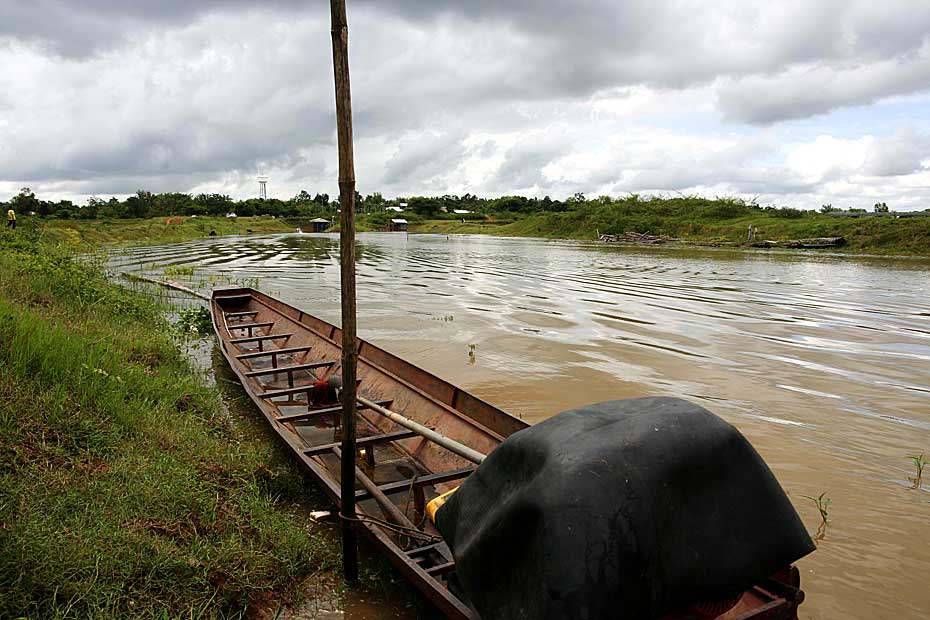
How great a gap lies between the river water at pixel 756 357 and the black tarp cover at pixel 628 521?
6.26ft

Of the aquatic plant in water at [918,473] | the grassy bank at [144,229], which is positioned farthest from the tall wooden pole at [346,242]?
the grassy bank at [144,229]

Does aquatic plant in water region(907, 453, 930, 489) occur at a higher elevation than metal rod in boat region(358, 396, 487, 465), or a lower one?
lower

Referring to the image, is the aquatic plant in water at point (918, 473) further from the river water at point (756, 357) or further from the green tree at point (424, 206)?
the green tree at point (424, 206)

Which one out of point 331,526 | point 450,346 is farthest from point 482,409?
point 450,346

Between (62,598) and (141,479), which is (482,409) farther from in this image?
(62,598)

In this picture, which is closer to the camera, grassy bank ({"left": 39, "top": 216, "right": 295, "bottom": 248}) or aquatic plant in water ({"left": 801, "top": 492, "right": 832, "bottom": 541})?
aquatic plant in water ({"left": 801, "top": 492, "right": 832, "bottom": 541})

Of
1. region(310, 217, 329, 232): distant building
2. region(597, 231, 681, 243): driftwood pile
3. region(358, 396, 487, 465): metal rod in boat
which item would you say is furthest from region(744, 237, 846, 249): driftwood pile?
region(310, 217, 329, 232): distant building

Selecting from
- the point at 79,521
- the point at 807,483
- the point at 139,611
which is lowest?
the point at 807,483

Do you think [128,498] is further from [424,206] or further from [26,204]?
[424,206]

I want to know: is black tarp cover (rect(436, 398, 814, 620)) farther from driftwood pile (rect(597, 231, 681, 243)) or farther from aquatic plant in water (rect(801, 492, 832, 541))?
driftwood pile (rect(597, 231, 681, 243))

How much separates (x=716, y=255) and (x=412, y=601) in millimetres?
28477

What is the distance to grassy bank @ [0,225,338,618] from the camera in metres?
2.72

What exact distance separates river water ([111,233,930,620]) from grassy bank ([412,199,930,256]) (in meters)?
9.98

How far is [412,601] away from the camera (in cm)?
329
